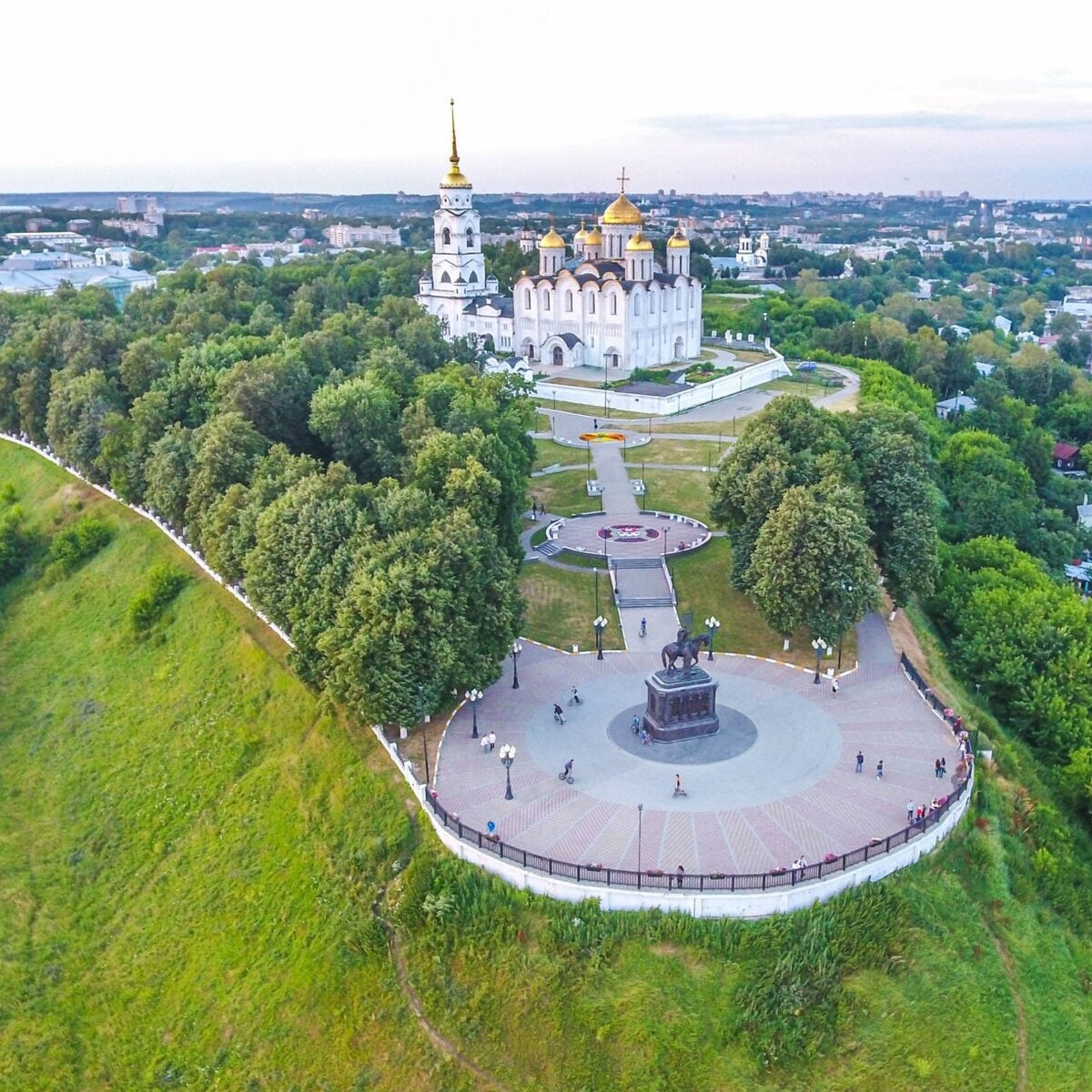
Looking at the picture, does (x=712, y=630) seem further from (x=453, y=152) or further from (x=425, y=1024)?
(x=453, y=152)

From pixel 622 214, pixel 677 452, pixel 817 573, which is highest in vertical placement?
pixel 622 214

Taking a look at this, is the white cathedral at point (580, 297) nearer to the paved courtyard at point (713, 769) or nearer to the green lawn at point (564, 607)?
the green lawn at point (564, 607)

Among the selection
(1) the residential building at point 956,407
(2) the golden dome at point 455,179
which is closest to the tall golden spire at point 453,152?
(2) the golden dome at point 455,179

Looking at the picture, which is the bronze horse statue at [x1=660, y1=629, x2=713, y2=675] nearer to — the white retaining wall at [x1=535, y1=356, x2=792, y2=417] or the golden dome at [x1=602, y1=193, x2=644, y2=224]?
the white retaining wall at [x1=535, y1=356, x2=792, y2=417]

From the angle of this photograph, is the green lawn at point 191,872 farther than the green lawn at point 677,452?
No

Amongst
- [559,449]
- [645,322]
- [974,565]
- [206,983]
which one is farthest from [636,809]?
[645,322]

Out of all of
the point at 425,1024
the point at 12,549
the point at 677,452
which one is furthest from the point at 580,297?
the point at 425,1024

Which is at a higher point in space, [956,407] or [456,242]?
[456,242]
